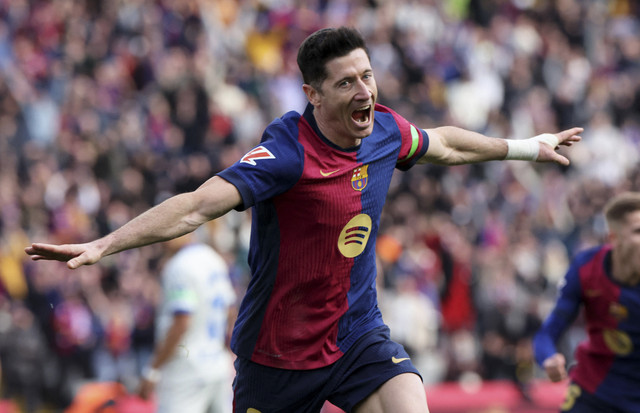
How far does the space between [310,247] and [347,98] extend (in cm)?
80

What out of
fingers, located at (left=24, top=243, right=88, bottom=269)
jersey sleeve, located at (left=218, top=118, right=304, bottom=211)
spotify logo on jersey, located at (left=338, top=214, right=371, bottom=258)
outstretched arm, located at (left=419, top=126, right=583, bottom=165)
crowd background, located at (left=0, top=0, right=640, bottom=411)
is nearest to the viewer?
fingers, located at (left=24, top=243, right=88, bottom=269)

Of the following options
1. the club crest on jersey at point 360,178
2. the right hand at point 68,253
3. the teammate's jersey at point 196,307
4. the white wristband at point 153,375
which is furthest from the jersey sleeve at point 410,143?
the white wristband at point 153,375

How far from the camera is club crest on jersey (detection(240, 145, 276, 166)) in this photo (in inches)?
199

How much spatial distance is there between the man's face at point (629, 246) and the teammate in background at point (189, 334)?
3249mm

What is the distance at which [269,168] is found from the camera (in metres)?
5.04

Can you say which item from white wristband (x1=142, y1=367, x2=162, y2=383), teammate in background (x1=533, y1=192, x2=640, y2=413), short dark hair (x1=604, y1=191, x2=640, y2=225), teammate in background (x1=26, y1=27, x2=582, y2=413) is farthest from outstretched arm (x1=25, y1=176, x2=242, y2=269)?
white wristband (x1=142, y1=367, x2=162, y2=383)

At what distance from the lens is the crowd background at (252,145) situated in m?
12.6

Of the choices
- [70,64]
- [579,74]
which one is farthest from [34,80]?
[579,74]

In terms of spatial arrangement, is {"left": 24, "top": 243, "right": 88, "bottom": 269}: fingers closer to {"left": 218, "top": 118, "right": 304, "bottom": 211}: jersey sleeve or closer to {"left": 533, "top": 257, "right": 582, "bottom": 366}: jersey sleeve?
{"left": 218, "top": 118, "right": 304, "bottom": 211}: jersey sleeve

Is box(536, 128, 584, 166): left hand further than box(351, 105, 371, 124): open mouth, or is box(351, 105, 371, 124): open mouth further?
box(536, 128, 584, 166): left hand

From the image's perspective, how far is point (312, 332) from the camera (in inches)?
210

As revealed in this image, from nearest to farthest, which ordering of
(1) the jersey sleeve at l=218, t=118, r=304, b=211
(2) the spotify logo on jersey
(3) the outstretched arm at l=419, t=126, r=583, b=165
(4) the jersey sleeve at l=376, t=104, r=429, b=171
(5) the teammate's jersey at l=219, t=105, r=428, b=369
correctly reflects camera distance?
1. (1) the jersey sleeve at l=218, t=118, r=304, b=211
2. (5) the teammate's jersey at l=219, t=105, r=428, b=369
3. (2) the spotify logo on jersey
4. (4) the jersey sleeve at l=376, t=104, r=429, b=171
5. (3) the outstretched arm at l=419, t=126, r=583, b=165

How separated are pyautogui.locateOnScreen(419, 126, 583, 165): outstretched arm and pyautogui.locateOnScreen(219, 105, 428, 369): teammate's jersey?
40cm

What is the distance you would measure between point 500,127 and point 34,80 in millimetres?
7815
